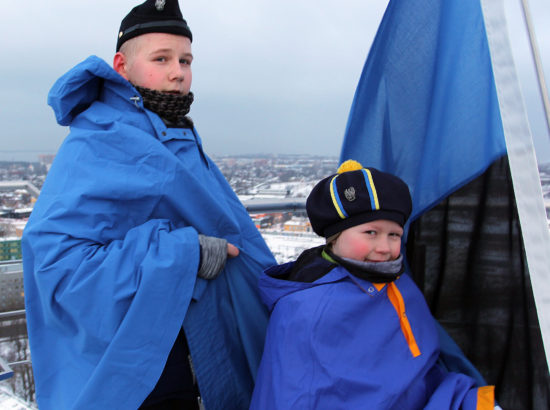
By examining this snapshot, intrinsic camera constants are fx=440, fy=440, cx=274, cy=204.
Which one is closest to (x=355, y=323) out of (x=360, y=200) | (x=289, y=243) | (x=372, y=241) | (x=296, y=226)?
(x=372, y=241)

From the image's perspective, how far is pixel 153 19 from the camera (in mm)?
1400

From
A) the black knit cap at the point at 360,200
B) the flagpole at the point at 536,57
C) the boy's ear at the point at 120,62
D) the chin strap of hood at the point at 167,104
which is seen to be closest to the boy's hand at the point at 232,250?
the black knit cap at the point at 360,200

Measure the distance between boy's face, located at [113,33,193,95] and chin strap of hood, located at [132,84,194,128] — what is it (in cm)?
3

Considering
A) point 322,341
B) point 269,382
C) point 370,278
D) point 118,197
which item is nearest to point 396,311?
point 370,278

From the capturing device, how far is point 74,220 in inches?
46.1

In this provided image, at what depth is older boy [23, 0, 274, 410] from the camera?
3.79 feet

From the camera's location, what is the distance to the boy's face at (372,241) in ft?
4.41

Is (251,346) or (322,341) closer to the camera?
(322,341)

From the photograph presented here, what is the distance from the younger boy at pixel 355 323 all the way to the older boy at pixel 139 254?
174 millimetres

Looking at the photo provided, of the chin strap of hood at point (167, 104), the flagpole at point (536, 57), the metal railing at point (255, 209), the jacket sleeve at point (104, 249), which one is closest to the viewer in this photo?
the flagpole at point (536, 57)

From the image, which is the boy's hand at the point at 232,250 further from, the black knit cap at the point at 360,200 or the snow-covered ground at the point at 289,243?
the snow-covered ground at the point at 289,243

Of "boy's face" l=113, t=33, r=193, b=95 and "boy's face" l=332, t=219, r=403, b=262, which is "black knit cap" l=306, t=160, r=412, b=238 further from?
"boy's face" l=113, t=33, r=193, b=95

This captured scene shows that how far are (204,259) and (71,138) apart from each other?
1.76ft

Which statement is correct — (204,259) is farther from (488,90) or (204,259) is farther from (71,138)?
(488,90)
